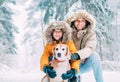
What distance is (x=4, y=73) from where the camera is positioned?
2410 mm

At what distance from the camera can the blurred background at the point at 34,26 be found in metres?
2.47

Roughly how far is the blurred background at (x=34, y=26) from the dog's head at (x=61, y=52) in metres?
0.57

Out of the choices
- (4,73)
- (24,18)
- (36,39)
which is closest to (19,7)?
(24,18)

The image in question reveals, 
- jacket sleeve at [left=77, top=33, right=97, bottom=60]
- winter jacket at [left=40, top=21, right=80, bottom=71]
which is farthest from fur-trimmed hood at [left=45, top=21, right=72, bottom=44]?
jacket sleeve at [left=77, top=33, right=97, bottom=60]

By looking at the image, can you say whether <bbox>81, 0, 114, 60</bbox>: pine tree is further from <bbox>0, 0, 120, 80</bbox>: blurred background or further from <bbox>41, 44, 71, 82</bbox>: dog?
<bbox>41, 44, 71, 82</bbox>: dog

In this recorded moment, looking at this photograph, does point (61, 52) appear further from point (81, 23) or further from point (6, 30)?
point (6, 30)

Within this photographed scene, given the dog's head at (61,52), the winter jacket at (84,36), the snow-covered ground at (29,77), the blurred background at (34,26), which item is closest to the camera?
the dog's head at (61,52)

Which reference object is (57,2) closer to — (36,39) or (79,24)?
(36,39)

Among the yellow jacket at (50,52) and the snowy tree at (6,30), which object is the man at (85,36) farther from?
the snowy tree at (6,30)

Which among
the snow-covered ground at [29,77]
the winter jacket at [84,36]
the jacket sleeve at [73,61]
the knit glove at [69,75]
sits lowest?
the snow-covered ground at [29,77]

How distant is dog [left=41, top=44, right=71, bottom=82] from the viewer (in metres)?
1.88

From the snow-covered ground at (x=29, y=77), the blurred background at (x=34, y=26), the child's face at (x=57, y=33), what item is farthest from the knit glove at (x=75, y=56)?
the blurred background at (x=34, y=26)

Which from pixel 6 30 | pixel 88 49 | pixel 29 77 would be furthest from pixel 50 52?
pixel 6 30

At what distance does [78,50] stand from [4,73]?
2.08 ft
